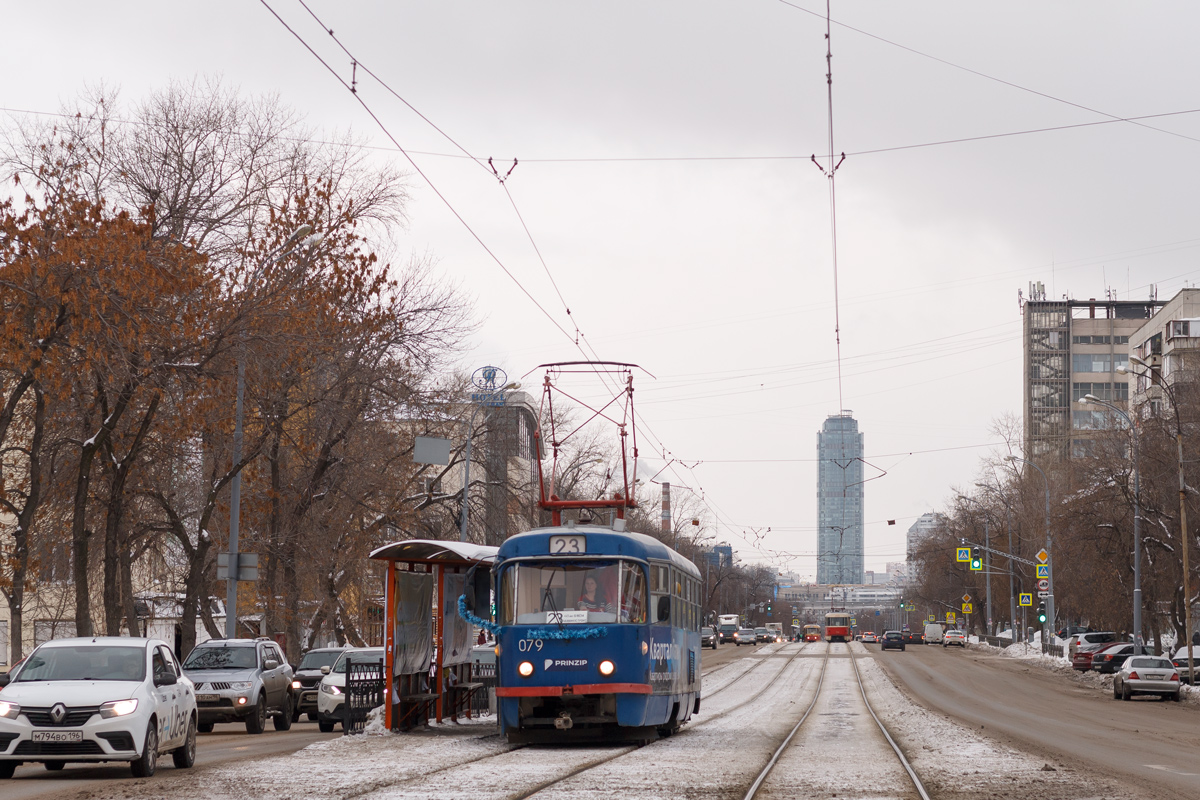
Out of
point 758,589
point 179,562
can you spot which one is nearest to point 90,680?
point 179,562

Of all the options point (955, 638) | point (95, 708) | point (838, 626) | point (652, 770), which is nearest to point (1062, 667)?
point (955, 638)

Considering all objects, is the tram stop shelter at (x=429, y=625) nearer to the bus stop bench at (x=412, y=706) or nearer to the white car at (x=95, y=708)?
the bus stop bench at (x=412, y=706)

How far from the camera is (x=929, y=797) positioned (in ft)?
41.1

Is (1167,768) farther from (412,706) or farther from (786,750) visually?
(412,706)

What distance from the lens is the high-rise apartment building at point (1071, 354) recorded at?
144500mm

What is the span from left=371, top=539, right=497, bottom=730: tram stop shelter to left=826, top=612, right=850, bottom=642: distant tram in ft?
264

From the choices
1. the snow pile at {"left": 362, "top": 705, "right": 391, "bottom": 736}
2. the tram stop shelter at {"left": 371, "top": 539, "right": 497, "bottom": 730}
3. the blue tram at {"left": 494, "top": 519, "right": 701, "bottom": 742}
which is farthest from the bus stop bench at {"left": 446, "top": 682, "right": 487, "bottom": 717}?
the blue tram at {"left": 494, "top": 519, "right": 701, "bottom": 742}

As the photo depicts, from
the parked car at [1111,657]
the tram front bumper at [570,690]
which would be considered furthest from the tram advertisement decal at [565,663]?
the parked car at [1111,657]

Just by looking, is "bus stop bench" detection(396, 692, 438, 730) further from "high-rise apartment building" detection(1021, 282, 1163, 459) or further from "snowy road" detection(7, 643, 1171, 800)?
"high-rise apartment building" detection(1021, 282, 1163, 459)

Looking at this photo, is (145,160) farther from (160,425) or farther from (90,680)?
(90,680)

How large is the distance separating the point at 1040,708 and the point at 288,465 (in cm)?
2084

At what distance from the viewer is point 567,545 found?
751 inches

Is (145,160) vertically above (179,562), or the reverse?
A: (145,160)

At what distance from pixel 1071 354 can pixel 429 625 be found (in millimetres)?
133666
